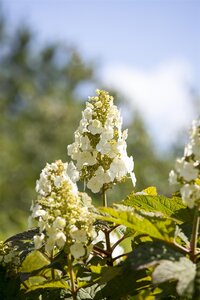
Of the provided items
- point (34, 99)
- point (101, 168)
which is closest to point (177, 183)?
point (101, 168)

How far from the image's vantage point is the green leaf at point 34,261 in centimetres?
149

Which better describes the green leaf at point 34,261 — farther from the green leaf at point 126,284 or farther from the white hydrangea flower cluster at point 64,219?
the green leaf at point 126,284

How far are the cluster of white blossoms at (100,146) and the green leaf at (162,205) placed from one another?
0.41 ft

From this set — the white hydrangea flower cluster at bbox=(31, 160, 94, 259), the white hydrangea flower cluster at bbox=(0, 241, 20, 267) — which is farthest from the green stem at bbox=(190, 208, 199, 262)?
the white hydrangea flower cluster at bbox=(0, 241, 20, 267)

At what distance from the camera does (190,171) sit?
129 cm

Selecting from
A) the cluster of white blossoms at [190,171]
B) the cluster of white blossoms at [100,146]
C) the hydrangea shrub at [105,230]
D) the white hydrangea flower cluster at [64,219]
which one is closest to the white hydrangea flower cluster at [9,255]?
the hydrangea shrub at [105,230]

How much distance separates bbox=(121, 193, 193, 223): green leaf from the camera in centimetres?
153

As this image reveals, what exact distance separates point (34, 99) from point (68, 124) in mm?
4099

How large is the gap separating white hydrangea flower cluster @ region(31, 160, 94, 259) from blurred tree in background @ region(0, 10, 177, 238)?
19.7 metres

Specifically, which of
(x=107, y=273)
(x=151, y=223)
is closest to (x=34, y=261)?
(x=107, y=273)

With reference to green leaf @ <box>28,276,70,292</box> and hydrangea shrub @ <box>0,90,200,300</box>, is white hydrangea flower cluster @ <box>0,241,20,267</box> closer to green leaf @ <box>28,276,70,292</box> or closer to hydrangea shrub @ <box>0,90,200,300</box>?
hydrangea shrub @ <box>0,90,200,300</box>

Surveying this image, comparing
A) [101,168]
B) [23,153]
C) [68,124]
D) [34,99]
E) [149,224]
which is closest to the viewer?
[149,224]

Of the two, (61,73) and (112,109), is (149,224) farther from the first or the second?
(61,73)

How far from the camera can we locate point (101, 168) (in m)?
1.68
